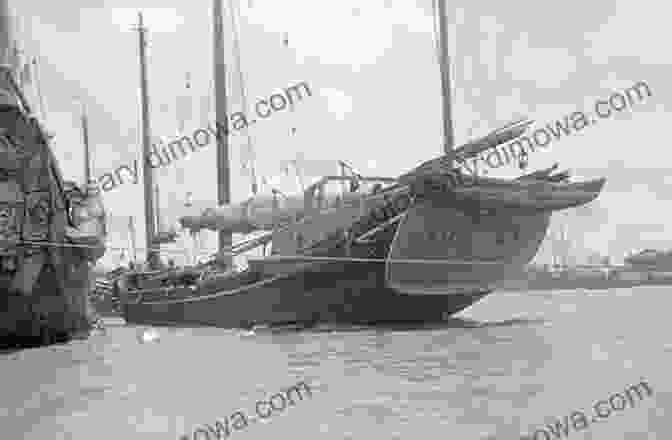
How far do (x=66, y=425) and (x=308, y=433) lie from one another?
7.38 ft

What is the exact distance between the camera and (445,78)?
72.1 ft

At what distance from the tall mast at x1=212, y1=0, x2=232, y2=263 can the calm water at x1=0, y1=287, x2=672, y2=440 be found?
9.87 meters

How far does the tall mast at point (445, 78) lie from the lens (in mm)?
21562

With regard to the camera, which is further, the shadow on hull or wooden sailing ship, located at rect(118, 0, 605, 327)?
the shadow on hull

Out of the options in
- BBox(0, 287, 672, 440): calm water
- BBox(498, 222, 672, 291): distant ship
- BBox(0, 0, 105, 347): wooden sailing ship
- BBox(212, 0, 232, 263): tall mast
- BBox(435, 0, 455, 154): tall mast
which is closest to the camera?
BBox(0, 287, 672, 440): calm water

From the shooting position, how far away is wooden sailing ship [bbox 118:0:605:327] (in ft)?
53.3

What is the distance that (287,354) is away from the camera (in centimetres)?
1195

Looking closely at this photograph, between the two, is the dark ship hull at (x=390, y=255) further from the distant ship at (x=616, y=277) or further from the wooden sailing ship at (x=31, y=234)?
the distant ship at (x=616, y=277)

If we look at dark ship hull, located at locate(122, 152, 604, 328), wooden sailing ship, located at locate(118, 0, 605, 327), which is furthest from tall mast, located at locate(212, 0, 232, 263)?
dark ship hull, located at locate(122, 152, 604, 328)

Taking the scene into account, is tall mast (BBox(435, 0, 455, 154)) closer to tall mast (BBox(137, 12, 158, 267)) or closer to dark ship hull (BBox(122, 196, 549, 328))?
dark ship hull (BBox(122, 196, 549, 328))

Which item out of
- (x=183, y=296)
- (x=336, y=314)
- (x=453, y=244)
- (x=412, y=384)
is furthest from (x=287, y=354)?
(x=183, y=296)

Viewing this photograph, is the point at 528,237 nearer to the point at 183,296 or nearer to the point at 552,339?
the point at 552,339

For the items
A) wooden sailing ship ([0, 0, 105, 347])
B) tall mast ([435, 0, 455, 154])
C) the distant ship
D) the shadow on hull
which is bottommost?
the distant ship

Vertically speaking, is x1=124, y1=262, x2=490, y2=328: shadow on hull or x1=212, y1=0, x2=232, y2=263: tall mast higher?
x1=212, y1=0, x2=232, y2=263: tall mast
